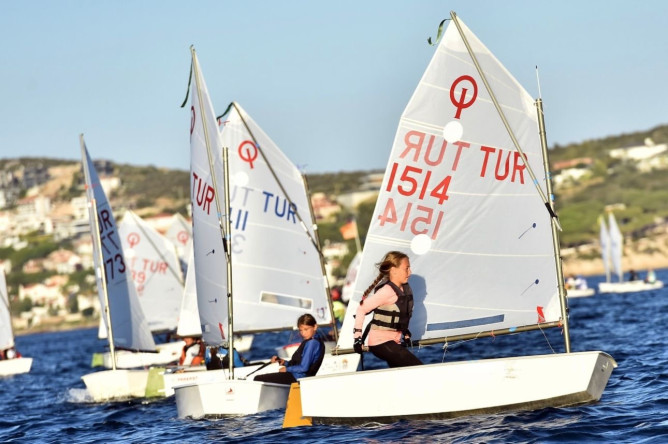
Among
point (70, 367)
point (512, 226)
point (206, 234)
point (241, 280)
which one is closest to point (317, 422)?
point (512, 226)

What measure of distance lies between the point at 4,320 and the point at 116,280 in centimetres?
1557

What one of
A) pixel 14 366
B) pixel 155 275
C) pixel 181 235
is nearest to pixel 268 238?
pixel 155 275

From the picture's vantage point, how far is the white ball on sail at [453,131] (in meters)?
16.8

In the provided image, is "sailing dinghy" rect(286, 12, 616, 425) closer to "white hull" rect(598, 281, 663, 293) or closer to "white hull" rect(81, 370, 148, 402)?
"white hull" rect(81, 370, 148, 402)

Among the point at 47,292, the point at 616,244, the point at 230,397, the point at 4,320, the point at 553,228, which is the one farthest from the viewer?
the point at 47,292

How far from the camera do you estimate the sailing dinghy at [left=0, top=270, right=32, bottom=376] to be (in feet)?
142

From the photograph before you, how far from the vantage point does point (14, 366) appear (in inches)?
1702

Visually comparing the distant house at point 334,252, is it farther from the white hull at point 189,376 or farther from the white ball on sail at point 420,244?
the white ball on sail at point 420,244

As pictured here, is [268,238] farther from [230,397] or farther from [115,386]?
[230,397]

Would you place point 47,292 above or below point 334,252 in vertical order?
below

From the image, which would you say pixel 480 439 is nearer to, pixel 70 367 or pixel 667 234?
pixel 70 367

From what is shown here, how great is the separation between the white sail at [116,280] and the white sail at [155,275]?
486 inches

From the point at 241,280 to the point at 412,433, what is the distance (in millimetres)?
14027

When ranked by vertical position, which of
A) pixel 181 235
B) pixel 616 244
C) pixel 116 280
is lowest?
pixel 116 280
